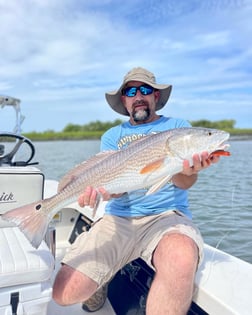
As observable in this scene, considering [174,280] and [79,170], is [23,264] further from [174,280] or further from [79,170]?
[174,280]

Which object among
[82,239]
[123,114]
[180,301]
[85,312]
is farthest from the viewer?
[123,114]

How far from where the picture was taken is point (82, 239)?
Answer: 109 inches

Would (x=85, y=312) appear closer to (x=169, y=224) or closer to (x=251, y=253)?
(x=169, y=224)

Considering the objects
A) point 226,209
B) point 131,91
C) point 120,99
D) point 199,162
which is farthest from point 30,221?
point 226,209

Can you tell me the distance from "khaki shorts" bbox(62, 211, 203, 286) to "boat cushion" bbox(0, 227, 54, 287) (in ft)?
1.43

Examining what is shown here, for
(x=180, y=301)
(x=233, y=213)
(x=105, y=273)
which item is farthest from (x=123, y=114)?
(x=233, y=213)

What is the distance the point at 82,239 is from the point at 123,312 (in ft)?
2.53

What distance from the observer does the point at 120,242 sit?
8.73 ft

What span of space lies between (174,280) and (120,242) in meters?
0.62

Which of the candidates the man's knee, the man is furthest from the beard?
the man's knee

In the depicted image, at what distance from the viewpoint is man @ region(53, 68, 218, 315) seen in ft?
7.11

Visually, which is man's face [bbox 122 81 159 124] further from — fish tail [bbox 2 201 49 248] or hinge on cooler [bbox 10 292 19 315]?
hinge on cooler [bbox 10 292 19 315]

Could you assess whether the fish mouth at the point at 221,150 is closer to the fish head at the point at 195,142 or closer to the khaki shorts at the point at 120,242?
the fish head at the point at 195,142

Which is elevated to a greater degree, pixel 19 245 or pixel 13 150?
pixel 13 150
